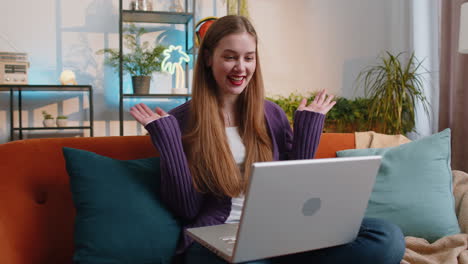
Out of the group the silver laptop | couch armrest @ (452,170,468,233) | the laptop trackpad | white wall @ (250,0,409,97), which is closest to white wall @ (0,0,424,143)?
white wall @ (250,0,409,97)

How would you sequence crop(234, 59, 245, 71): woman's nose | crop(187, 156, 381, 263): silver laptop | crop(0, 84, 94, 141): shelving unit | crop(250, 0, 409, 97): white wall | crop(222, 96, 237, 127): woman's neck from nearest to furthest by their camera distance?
1. crop(187, 156, 381, 263): silver laptop
2. crop(234, 59, 245, 71): woman's nose
3. crop(222, 96, 237, 127): woman's neck
4. crop(0, 84, 94, 141): shelving unit
5. crop(250, 0, 409, 97): white wall

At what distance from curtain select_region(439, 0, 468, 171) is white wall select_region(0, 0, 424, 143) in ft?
2.21

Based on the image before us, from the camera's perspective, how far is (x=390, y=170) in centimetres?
175

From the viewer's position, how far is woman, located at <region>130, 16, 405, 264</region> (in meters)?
1.34

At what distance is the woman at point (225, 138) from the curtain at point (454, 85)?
5.26 ft

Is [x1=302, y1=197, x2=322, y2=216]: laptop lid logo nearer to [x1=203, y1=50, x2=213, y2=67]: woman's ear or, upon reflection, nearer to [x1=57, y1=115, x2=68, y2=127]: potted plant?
[x1=203, y1=50, x2=213, y2=67]: woman's ear

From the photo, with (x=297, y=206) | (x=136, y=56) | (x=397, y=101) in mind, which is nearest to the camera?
(x=297, y=206)

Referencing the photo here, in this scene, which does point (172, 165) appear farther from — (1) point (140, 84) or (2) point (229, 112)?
(1) point (140, 84)

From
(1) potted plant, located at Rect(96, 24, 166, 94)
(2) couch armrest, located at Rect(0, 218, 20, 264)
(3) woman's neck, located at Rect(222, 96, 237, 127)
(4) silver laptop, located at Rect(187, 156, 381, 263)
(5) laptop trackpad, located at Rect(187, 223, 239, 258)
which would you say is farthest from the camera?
(1) potted plant, located at Rect(96, 24, 166, 94)

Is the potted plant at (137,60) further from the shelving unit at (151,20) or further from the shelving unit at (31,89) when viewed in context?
the shelving unit at (31,89)

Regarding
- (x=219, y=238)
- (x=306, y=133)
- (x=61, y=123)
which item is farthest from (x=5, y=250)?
(x=61, y=123)

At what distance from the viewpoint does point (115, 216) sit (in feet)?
4.31

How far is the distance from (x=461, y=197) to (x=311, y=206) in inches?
41.3

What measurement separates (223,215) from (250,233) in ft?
1.49
